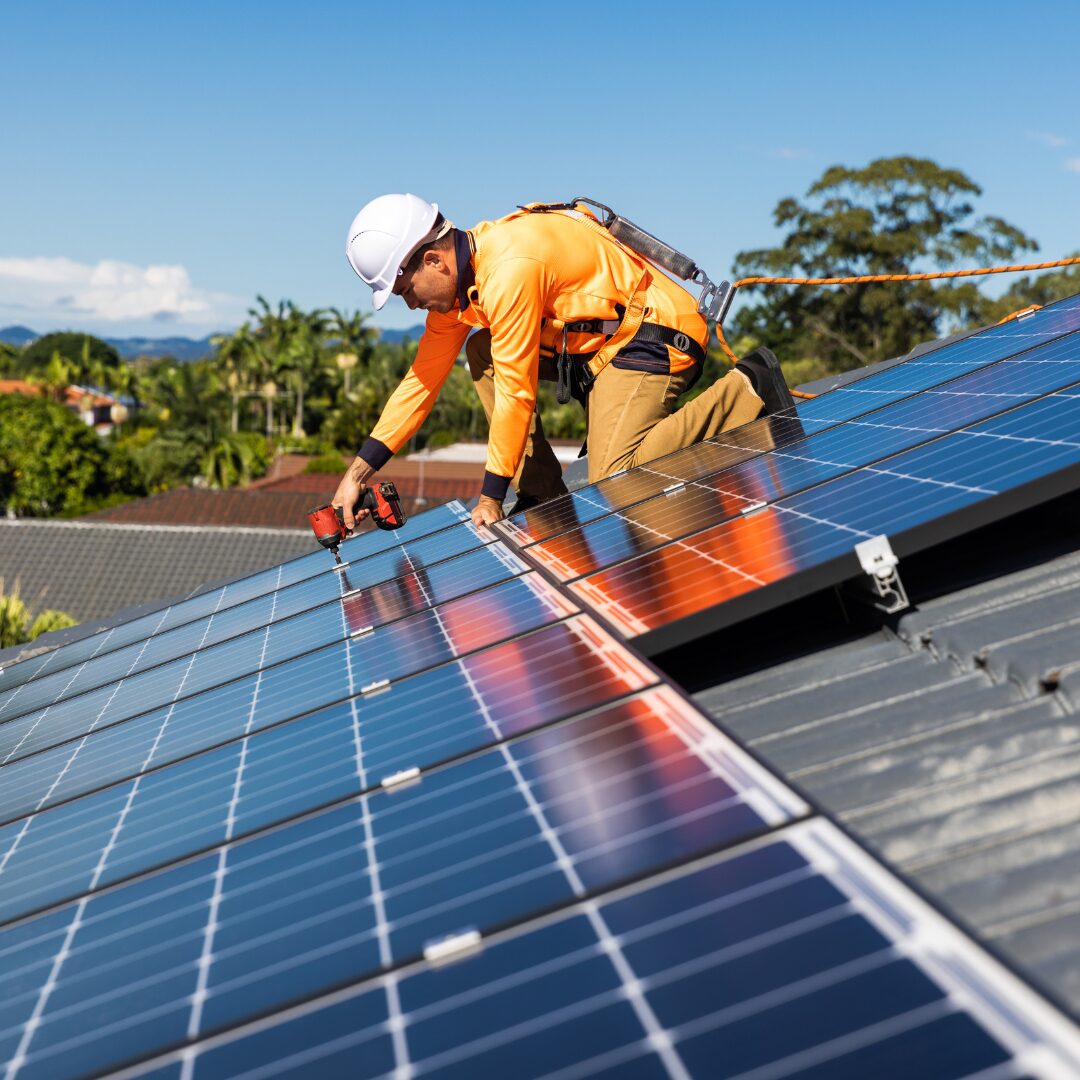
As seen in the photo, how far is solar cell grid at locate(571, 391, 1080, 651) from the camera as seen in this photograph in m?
3.72

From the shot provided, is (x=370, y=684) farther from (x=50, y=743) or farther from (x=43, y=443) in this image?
(x=43, y=443)

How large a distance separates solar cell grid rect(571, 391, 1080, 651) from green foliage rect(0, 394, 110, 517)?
7390 cm

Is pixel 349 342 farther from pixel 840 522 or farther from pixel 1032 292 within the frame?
pixel 840 522

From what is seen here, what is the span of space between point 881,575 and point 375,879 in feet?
6.25

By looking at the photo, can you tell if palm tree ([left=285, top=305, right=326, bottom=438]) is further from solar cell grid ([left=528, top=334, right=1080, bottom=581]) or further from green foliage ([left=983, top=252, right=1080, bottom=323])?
solar cell grid ([left=528, top=334, right=1080, bottom=581])

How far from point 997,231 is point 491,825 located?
55395 millimetres

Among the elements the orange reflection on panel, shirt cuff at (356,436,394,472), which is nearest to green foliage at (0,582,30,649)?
shirt cuff at (356,436,394,472)

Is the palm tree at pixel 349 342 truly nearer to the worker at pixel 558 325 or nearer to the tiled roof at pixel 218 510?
the tiled roof at pixel 218 510

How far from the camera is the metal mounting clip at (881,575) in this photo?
12.1 feet

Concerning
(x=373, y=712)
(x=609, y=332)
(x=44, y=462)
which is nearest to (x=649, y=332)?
(x=609, y=332)

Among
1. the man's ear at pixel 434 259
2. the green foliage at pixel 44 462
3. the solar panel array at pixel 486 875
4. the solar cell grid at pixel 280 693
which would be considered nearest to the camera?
the solar panel array at pixel 486 875

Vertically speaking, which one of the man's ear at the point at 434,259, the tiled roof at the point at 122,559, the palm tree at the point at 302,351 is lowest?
the tiled roof at the point at 122,559

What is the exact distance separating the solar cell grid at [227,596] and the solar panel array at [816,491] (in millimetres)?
1283

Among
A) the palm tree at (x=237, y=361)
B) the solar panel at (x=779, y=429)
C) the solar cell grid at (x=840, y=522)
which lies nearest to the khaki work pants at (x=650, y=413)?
the solar panel at (x=779, y=429)
